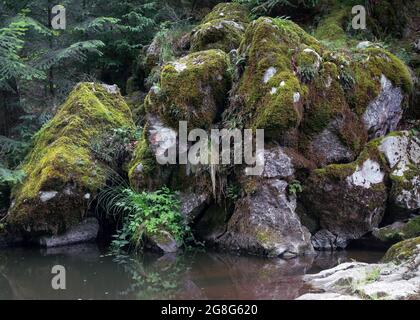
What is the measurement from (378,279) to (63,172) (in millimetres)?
6372

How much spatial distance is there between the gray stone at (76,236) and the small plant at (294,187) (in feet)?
13.7

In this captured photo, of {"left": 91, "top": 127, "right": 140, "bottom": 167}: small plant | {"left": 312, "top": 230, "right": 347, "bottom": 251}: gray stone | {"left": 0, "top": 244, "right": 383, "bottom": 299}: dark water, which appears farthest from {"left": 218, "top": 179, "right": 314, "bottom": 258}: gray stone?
{"left": 91, "top": 127, "right": 140, "bottom": 167}: small plant

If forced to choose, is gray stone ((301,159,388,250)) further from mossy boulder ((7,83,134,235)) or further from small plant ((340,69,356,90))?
mossy boulder ((7,83,134,235))

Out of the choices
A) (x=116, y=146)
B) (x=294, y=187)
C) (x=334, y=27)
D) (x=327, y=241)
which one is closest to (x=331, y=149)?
(x=294, y=187)

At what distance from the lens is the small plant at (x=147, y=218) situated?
884 cm

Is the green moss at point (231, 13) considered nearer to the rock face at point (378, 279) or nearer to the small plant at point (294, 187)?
the small plant at point (294, 187)

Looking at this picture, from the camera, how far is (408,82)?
995 cm

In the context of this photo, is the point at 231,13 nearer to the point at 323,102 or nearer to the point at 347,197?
the point at 323,102

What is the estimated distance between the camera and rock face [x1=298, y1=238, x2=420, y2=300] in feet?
17.7

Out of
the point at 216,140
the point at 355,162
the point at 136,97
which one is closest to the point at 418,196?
the point at 355,162

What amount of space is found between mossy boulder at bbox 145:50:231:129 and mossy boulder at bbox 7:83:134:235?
1860 mm

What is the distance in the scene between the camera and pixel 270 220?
8430mm
